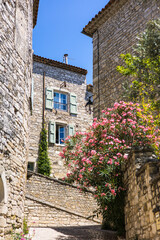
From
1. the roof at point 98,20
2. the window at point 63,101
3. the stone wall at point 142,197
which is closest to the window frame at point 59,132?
the window at point 63,101

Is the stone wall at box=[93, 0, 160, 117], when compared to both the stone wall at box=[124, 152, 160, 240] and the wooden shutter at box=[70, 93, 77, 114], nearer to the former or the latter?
the stone wall at box=[124, 152, 160, 240]

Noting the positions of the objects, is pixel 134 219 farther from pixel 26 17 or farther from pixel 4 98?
pixel 26 17

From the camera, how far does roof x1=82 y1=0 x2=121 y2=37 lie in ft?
37.0

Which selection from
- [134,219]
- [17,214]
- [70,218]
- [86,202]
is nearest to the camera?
[134,219]

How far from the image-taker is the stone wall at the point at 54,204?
10102 millimetres

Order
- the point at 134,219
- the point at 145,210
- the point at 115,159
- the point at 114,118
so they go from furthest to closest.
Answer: the point at 114,118 < the point at 115,159 < the point at 134,219 < the point at 145,210

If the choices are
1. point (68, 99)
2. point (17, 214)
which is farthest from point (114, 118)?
point (68, 99)

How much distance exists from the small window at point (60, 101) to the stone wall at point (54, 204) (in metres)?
5.70

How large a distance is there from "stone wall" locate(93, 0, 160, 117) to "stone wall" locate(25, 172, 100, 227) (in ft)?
11.5

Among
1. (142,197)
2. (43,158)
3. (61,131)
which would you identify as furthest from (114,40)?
(142,197)

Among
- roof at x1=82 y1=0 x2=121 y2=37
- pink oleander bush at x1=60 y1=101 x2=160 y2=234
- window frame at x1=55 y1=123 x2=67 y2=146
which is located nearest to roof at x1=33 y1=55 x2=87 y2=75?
window frame at x1=55 y1=123 x2=67 y2=146

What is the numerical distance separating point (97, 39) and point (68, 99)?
17.2ft

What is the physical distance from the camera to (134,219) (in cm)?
559

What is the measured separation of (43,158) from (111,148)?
308 inches
